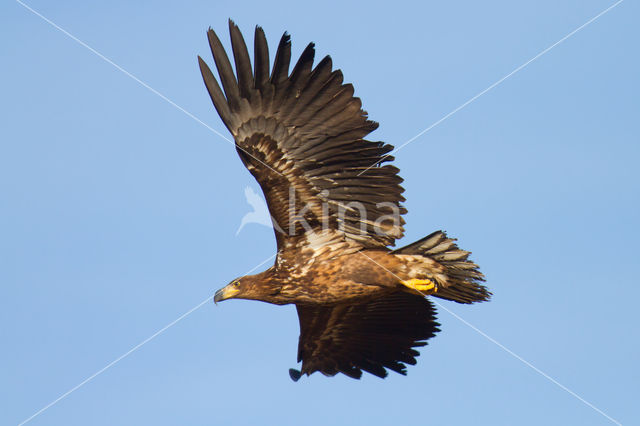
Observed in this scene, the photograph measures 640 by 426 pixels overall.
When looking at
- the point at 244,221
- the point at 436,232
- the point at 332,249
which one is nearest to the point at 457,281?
the point at 436,232

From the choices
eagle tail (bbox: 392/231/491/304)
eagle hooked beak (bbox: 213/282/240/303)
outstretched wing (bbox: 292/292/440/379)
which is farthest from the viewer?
outstretched wing (bbox: 292/292/440/379)

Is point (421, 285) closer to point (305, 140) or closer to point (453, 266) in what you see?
point (453, 266)

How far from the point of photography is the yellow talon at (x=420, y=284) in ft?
31.7

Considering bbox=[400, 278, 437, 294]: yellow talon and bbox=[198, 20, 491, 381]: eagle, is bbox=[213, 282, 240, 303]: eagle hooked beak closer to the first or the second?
bbox=[198, 20, 491, 381]: eagle

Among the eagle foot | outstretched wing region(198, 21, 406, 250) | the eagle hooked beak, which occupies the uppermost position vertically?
outstretched wing region(198, 21, 406, 250)

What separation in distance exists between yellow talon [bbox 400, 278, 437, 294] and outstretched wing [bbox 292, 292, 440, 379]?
0.90 m

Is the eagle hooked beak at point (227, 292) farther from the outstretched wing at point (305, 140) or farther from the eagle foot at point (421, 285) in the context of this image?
the eagle foot at point (421, 285)

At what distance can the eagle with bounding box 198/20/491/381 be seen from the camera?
9.16m

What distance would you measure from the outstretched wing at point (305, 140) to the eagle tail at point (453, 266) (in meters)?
0.25

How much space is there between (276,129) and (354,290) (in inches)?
63.2

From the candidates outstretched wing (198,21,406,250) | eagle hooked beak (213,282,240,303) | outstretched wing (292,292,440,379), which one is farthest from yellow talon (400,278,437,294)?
eagle hooked beak (213,282,240,303)

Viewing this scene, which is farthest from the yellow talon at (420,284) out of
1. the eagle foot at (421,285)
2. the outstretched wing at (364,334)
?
the outstretched wing at (364,334)

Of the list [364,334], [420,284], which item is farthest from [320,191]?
[364,334]

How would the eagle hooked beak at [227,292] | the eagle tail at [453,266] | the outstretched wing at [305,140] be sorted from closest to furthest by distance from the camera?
1. the outstretched wing at [305,140]
2. the eagle tail at [453,266]
3. the eagle hooked beak at [227,292]
